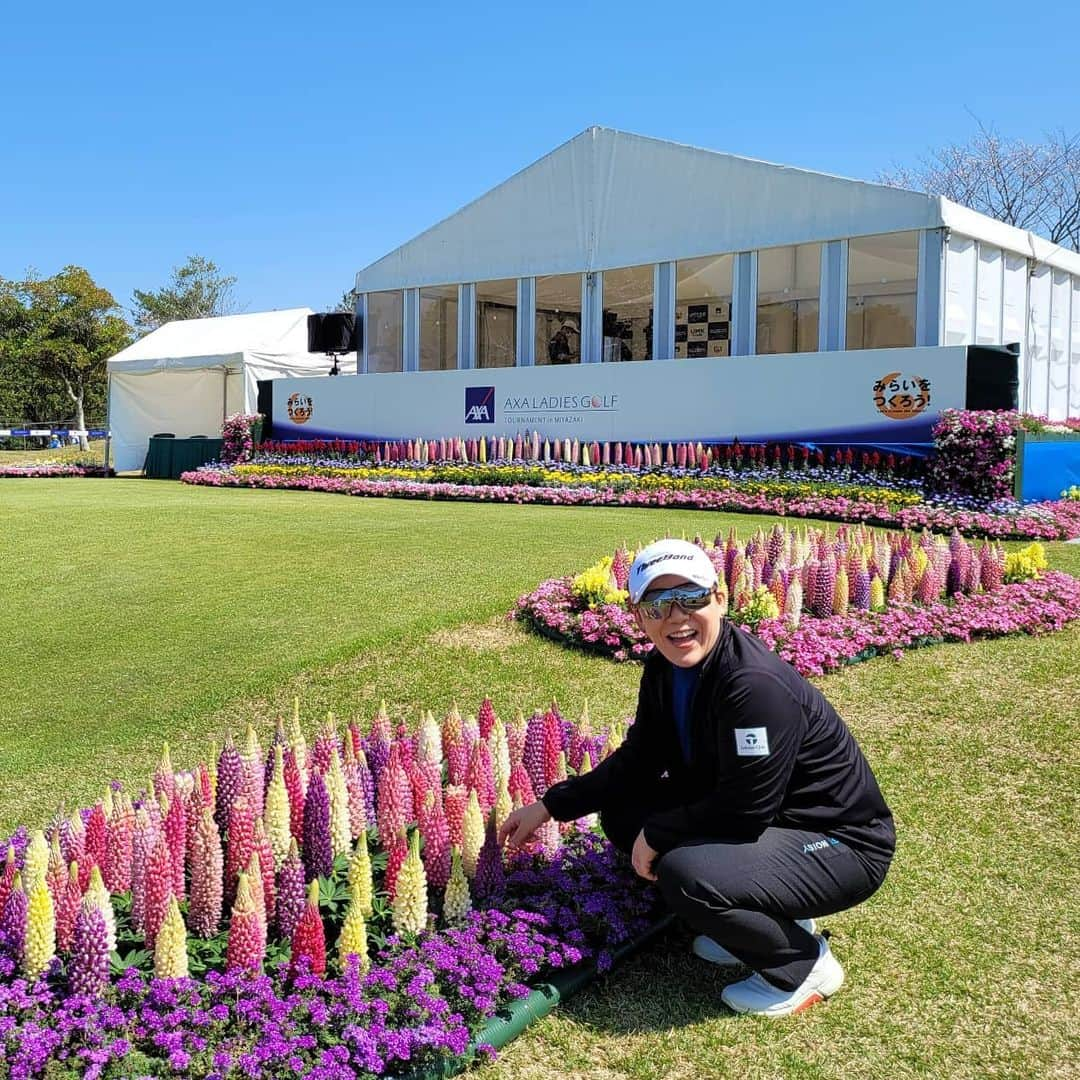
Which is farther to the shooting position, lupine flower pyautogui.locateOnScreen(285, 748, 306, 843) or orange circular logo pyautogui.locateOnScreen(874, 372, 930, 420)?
orange circular logo pyautogui.locateOnScreen(874, 372, 930, 420)

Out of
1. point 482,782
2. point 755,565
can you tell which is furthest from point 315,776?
point 755,565

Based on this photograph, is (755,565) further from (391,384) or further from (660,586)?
(391,384)

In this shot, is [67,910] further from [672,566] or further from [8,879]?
[672,566]

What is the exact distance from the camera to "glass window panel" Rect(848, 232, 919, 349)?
18.7 metres

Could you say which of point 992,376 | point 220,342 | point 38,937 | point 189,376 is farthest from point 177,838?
point 189,376

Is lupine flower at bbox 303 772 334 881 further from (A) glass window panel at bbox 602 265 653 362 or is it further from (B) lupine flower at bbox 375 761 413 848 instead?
(A) glass window panel at bbox 602 265 653 362

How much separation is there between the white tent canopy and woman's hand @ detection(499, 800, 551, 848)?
24.7 m

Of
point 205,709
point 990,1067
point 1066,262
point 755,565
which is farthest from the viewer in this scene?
point 1066,262

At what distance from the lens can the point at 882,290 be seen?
19062mm

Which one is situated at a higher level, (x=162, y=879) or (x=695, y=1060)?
(x=162, y=879)

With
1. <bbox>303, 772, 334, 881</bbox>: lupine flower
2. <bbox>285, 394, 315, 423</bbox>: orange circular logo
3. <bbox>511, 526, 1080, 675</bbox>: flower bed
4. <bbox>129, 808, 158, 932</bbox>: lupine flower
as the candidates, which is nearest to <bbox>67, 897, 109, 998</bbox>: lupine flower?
<bbox>129, 808, 158, 932</bbox>: lupine flower

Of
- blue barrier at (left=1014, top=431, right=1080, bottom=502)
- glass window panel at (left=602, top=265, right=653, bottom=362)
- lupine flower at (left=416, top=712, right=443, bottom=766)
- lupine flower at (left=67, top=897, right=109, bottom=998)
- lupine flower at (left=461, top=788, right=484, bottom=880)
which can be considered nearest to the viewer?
lupine flower at (left=67, top=897, right=109, bottom=998)

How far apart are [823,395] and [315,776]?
48.3 feet

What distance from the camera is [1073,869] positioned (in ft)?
14.1
